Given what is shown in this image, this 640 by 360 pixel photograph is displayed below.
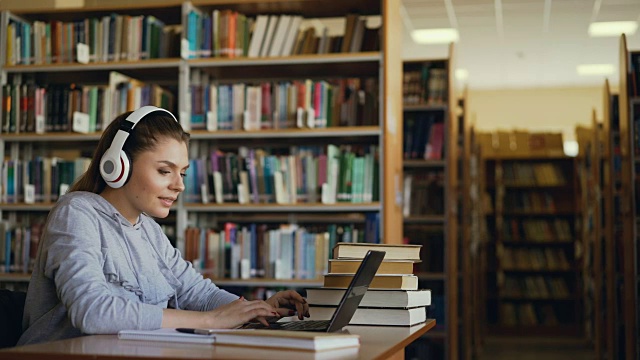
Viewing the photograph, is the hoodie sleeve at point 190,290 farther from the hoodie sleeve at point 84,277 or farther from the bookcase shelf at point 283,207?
the bookcase shelf at point 283,207

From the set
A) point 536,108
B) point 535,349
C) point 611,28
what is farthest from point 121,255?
point 536,108

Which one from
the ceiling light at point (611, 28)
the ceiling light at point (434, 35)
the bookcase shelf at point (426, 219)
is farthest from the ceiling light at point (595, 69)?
the bookcase shelf at point (426, 219)

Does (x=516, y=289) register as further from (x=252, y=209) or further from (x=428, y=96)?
(x=252, y=209)

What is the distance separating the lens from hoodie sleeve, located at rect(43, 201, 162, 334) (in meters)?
1.77

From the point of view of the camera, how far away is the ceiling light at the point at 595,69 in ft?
35.3

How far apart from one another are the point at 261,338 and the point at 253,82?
338 cm

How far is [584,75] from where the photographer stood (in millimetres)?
11383

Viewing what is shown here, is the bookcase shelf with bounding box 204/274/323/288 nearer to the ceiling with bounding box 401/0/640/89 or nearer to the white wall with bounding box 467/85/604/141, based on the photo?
the ceiling with bounding box 401/0/640/89

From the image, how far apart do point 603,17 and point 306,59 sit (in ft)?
16.5

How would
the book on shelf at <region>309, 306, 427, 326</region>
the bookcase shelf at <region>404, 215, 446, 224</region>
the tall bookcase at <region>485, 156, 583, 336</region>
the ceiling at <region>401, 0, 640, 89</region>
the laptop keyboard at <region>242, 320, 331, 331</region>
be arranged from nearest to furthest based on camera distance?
the laptop keyboard at <region>242, 320, 331, 331</region>
the book on shelf at <region>309, 306, 427, 326</region>
the bookcase shelf at <region>404, 215, 446, 224</region>
the ceiling at <region>401, 0, 640, 89</region>
the tall bookcase at <region>485, 156, 583, 336</region>

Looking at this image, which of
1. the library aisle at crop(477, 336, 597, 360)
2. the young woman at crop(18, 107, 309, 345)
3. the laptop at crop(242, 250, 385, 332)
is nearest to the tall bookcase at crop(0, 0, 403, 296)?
the young woman at crop(18, 107, 309, 345)

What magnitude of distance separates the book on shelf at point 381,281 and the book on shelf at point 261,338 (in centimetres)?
41

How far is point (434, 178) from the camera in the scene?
6.09 m

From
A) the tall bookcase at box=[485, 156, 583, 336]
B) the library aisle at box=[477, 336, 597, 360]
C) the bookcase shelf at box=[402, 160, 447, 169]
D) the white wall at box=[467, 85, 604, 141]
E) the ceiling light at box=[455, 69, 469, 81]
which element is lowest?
the library aisle at box=[477, 336, 597, 360]
